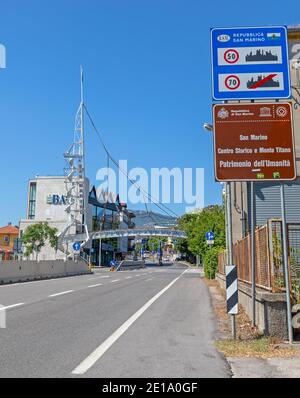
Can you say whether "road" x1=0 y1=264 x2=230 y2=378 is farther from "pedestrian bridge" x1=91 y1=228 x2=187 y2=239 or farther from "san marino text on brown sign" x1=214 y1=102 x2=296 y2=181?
"pedestrian bridge" x1=91 y1=228 x2=187 y2=239

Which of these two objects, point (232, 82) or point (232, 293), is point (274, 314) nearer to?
point (232, 293)

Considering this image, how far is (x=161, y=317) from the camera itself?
12.1 meters

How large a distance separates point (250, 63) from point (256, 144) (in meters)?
1.79

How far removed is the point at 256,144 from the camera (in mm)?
9070

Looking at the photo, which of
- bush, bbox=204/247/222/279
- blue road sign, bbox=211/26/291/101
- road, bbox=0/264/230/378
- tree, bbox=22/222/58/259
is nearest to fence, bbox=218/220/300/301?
road, bbox=0/264/230/378

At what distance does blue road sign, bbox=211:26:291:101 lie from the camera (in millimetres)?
9492

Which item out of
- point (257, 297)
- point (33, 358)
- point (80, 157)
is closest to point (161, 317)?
point (257, 297)

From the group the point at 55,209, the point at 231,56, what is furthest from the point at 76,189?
the point at 231,56

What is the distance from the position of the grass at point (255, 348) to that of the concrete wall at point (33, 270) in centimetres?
2076

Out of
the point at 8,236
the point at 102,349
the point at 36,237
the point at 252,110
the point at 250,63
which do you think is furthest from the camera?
the point at 8,236

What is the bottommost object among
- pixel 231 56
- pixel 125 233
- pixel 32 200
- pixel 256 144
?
pixel 256 144

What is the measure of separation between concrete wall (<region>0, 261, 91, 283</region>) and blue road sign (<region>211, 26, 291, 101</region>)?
20.7 metres

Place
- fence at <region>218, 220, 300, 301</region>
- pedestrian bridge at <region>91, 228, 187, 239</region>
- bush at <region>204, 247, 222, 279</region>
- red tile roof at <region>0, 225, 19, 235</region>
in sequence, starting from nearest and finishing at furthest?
fence at <region>218, 220, 300, 301</region>
bush at <region>204, 247, 222, 279</region>
pedestrian bridge at <region>91, 228, 187, 239</region>
red tile roof at <region>0, 225, 19, 235</region>
